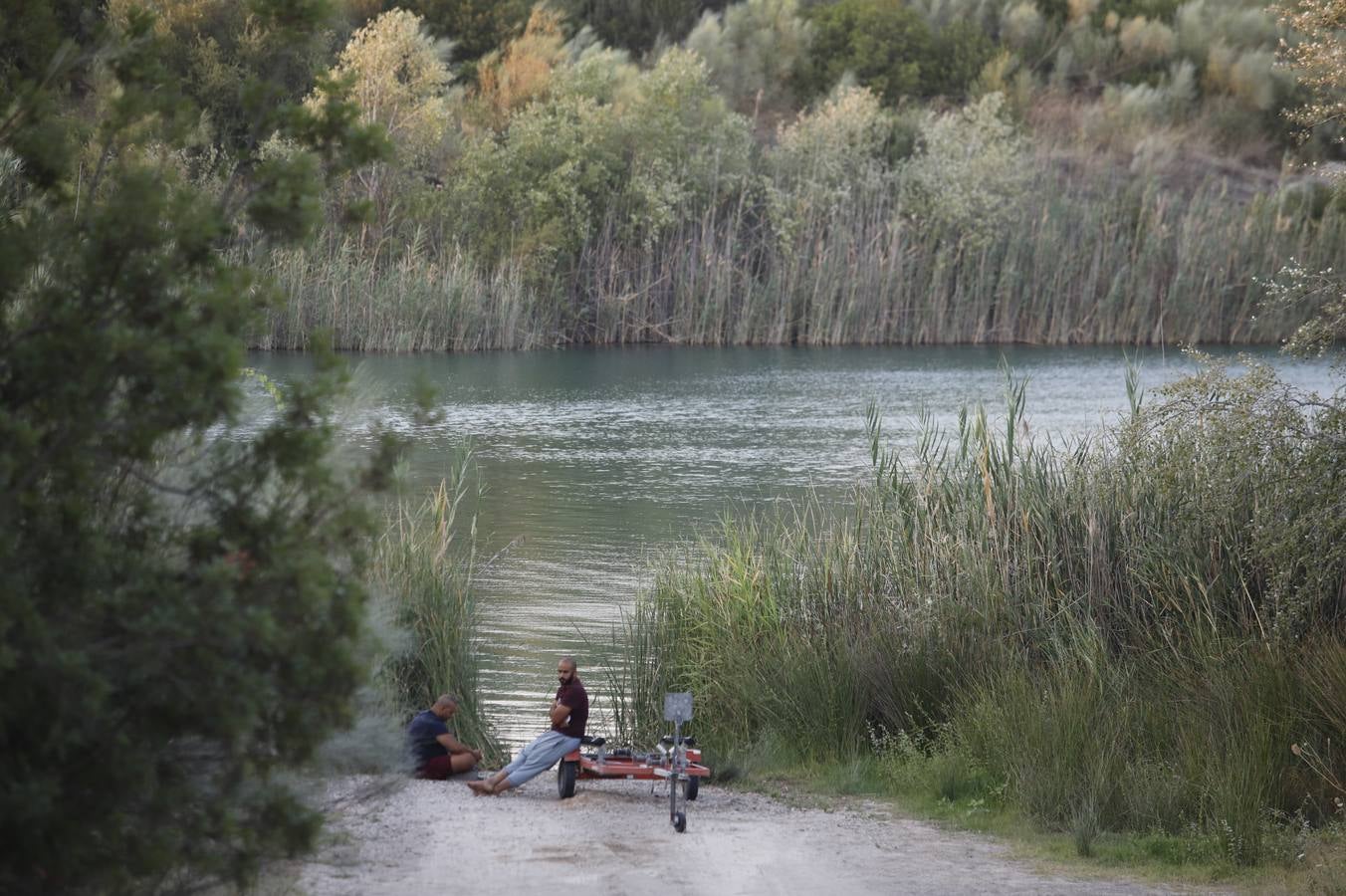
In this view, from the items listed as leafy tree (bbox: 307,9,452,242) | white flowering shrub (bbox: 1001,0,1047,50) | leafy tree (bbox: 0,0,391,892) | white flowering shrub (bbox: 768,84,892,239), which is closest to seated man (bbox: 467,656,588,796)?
leafy tree (bbox: 0,0,391,892)

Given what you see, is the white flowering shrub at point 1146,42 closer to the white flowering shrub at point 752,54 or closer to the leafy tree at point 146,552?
the white flowering shrub at point 752,54

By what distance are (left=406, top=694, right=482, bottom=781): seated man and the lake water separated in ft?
4.71

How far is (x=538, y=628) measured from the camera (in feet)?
47.8

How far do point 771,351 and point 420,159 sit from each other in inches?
424

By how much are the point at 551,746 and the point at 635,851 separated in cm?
165

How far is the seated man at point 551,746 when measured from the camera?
9.47 metres

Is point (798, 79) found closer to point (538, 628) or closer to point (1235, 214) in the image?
point (1235, 214)

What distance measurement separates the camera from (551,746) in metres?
9.48

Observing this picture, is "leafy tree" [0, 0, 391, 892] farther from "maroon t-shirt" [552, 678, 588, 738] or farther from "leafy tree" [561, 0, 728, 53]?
"leafy tree" [561, 0, 728, 53]

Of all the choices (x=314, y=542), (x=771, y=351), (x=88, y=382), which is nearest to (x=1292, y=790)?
(x=314, y=542)

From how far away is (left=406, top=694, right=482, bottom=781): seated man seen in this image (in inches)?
378

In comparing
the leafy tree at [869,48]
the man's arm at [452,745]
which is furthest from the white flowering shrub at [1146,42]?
the man's arm at [452,745]

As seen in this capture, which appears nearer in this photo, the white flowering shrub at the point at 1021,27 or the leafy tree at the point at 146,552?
the leafy tree at the point at 146,552

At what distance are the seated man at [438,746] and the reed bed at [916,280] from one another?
34.1 meters
